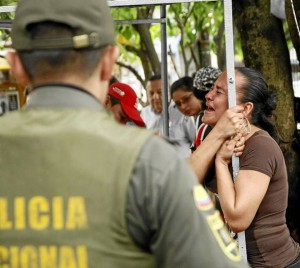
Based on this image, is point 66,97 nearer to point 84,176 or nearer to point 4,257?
point 84,176

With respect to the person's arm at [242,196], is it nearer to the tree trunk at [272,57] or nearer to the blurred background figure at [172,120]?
the tree trunk at [272,57]

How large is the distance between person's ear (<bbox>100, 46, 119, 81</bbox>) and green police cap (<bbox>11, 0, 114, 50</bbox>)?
0.02 meters

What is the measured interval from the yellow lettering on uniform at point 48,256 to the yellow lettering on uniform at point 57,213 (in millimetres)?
48

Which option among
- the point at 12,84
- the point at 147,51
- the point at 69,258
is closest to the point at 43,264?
the point at 69,258

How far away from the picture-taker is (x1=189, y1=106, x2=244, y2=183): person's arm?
3.59 metres

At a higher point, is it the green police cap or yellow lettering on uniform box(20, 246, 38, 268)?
the green police cap

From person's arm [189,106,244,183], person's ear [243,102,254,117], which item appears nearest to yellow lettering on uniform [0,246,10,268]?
person's arm [189,106,244,183]

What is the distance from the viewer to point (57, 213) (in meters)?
1.58

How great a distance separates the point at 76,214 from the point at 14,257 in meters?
0.18

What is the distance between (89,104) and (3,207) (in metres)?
0.29

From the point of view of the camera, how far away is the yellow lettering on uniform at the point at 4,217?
5.34 feet

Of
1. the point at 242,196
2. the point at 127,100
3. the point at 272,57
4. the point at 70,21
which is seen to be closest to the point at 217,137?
the point at 242,196

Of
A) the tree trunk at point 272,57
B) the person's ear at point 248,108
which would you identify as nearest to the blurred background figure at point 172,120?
the tree trunk at point 272,57

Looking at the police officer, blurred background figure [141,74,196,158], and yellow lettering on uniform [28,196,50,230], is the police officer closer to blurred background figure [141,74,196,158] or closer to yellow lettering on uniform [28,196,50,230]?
yellow lettering on uniform [28,196,50,230]
